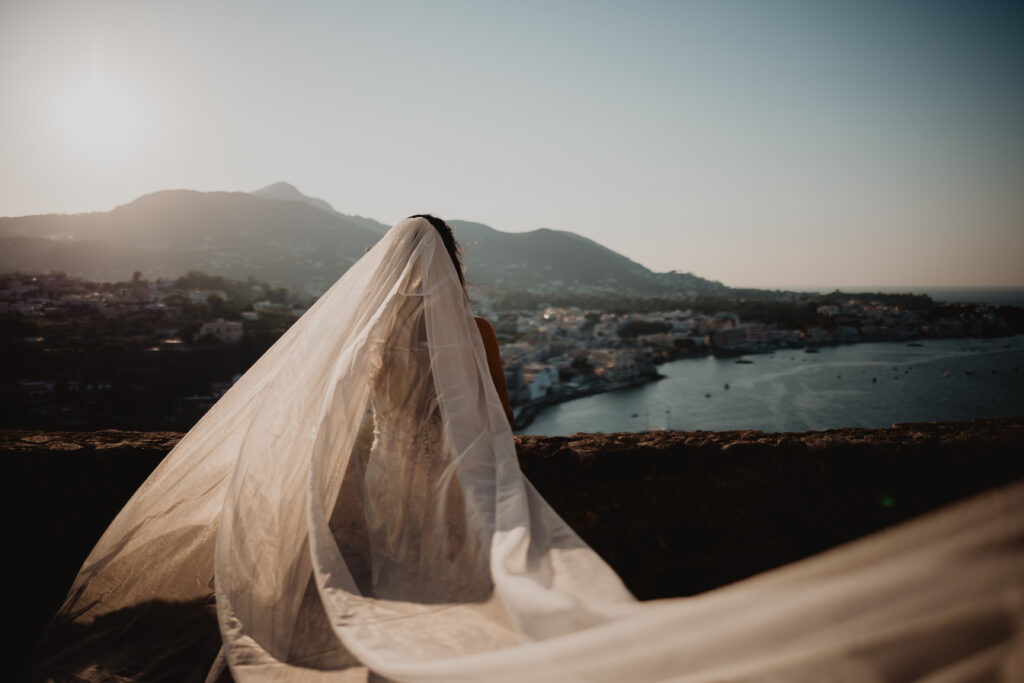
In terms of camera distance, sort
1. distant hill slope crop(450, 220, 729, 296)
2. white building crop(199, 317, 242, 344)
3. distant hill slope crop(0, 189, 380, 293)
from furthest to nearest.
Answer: distant hill slope crop(450, 220, 729, 296)
distant hill slope crop(0, 189, 380, 293)
white building crop(199, 317, 242, 344)

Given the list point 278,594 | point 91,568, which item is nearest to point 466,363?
point 278,594

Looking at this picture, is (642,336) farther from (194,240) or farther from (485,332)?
(194,240)

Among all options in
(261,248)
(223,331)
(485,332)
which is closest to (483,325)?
(485,332)

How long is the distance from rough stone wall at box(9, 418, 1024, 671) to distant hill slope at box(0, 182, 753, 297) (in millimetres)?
27039

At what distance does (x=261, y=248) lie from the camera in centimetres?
6562

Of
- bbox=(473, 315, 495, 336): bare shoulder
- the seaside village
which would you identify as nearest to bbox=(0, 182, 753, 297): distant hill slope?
the seaside village

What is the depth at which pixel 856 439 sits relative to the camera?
6.19 ft

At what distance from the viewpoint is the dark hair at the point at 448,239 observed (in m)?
2.02

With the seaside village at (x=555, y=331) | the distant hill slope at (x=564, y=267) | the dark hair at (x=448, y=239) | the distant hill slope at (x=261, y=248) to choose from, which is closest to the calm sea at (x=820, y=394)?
the seaside village at (x=555, y=331)

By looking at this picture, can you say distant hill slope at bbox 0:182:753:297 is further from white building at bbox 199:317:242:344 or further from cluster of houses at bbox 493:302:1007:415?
white building at bbox 199:317:242:344

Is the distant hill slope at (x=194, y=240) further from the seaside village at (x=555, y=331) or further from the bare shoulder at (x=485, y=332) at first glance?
the bare shoulder at (x=485, y=332)

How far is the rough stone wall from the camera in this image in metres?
1.81

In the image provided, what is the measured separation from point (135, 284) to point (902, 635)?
3269 centimetres

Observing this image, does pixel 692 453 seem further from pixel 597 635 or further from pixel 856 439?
pixel 597 635
